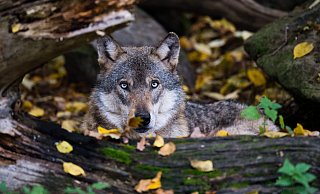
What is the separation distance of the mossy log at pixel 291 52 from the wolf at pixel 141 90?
0.62 metres

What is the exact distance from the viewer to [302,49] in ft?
26.8

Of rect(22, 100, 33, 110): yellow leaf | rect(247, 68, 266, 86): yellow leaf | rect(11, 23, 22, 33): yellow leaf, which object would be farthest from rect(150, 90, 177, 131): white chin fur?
rect(22, 100, 33, 110): yellow leaf

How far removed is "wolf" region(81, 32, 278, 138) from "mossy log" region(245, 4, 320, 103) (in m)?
0.62

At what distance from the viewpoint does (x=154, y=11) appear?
13.8 m

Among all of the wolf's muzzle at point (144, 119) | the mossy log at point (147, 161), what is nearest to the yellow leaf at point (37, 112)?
the wolf's muzzle at point (144, 119)

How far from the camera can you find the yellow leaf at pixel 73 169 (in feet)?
18.3

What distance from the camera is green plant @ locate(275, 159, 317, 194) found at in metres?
5.24

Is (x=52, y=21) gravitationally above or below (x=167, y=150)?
above

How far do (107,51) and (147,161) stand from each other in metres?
2.25

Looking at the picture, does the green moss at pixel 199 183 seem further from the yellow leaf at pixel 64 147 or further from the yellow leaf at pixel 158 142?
the yellow leaf at pixel 64 147

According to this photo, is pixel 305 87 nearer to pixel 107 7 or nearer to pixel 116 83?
pixel 116 83

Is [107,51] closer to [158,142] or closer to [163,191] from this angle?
[158,142]

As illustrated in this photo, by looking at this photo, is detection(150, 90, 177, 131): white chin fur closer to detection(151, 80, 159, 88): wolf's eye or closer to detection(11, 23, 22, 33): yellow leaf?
detection(151, 80, 159, 88): wolf's eye

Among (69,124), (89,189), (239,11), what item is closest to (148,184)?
(89,189)
